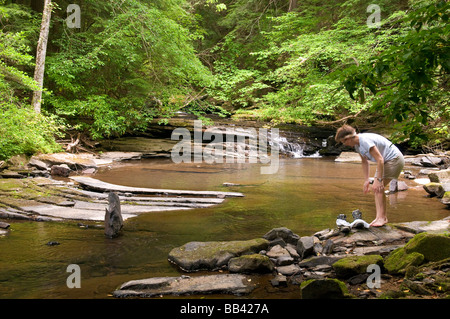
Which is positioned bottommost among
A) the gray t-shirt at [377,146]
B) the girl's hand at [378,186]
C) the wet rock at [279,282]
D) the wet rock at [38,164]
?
the wet rock at [279,282]

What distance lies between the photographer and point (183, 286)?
349cm

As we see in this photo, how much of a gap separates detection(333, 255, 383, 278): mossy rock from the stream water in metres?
0.76

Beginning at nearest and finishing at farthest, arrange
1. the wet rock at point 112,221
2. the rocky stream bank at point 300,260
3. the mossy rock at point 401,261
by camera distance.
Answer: the rocky stream bank at point 300,260 → the mossy rock at point 401,261 → the wet rock at point 112,221

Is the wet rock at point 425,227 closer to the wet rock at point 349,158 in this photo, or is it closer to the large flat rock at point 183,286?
the large flat rock at point 183,286

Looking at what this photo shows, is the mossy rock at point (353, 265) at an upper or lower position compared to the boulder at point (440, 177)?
lower

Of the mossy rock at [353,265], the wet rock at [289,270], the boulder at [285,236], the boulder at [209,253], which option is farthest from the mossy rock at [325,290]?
the boulder at [285,236]

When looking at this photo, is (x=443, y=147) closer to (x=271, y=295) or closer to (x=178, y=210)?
(x=178, y=210)

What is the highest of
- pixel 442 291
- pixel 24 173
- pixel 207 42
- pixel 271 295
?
pixel 207 42

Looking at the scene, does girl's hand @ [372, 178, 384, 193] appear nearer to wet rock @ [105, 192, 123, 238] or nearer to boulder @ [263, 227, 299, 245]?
boulder @ [263, 227, 299, 245]

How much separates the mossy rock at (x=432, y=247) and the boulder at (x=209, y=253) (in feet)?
6.05

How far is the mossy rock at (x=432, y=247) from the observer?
360 centimetres

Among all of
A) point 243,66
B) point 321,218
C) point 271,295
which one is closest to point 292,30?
Result: point 243,66
